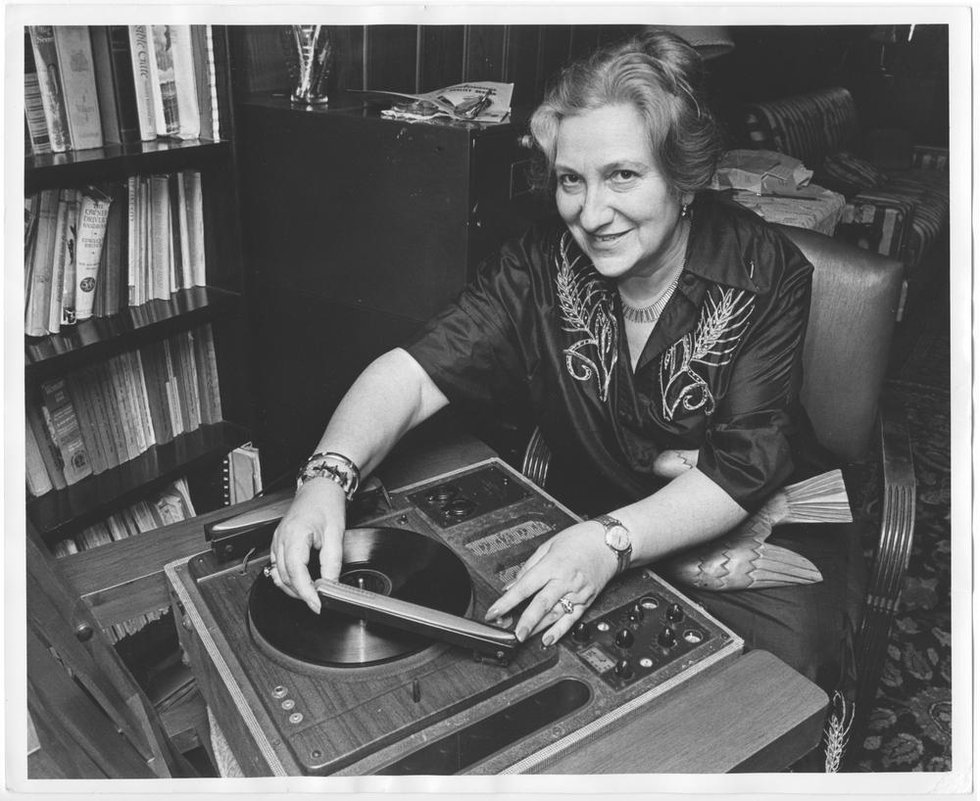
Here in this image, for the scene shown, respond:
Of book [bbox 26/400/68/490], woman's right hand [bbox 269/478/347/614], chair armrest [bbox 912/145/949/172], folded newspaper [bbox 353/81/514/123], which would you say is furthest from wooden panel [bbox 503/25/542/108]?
chair armrest [bbox 912/145/949/172]

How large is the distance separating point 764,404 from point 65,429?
4.32ft

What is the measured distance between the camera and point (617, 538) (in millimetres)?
1031

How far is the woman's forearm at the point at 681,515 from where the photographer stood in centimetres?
108

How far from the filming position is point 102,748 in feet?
2.87

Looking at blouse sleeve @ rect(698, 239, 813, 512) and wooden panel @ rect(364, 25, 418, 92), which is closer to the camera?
blouse sleeve @ rect(698, 239, 813, 512)

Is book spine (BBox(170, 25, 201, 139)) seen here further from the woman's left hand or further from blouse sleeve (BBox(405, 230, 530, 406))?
the woman's left hand

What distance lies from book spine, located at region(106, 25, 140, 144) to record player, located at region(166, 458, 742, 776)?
0.96 metres

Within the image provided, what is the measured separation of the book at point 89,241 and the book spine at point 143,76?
16 centimetres

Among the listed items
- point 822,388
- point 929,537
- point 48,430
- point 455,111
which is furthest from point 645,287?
point 929,537

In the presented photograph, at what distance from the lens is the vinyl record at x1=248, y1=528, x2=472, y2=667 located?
0.88 metres

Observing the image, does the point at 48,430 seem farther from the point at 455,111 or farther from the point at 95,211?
the point at 455,111

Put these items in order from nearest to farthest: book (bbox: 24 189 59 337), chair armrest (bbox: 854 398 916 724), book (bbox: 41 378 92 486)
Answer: chair armrest (bbox: 854 398 916 724) → book (bbox: 24 189 59 337) → book (bbox: 41 378 92 486)

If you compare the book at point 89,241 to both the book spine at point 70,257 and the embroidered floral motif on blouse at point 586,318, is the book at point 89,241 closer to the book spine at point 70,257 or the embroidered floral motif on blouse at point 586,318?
the book spine at point 70,257

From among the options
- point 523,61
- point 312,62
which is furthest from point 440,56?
point 312,62
